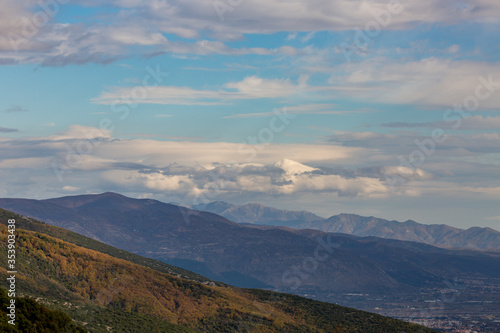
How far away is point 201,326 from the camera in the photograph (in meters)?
190

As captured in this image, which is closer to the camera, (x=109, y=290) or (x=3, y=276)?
(x=3, y=276)

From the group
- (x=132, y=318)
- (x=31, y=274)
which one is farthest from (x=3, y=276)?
(x=132, y=318)

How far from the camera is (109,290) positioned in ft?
627

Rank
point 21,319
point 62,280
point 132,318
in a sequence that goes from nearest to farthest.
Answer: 1. point 21,319
2. point 132,318
3. point 62,280

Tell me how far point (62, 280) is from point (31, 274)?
1168cm

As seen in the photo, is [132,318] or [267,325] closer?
[132,318]

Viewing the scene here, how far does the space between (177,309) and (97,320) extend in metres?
46.5

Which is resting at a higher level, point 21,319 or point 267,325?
point 21,319

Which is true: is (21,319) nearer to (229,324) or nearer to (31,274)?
(31,274)

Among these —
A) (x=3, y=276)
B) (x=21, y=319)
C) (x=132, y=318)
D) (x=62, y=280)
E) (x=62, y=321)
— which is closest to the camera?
(x=21, y=319)

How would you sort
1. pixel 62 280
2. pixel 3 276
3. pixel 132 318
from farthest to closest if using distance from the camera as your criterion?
pixel 62 280 < pixel 132 318 < pixel 3 276

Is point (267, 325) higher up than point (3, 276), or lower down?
lower down

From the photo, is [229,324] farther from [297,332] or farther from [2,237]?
[2,237]

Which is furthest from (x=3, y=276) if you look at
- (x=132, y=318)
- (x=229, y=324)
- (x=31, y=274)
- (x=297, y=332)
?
(x=297, y=332)
